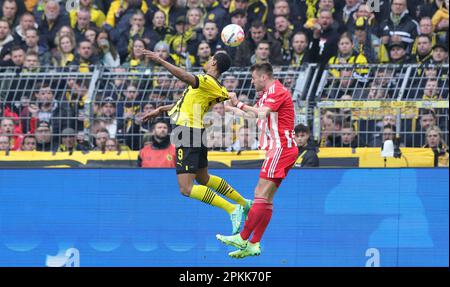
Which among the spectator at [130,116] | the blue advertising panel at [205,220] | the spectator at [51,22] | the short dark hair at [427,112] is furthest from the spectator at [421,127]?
the spectator at [51,22]

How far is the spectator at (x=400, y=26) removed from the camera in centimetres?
1708

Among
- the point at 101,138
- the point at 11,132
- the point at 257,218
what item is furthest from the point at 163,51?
the point at 257,218

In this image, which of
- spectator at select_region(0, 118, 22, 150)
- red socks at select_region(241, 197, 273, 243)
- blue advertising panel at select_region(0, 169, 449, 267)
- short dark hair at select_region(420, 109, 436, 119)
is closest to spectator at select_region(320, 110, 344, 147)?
blue advertising panel at select_region(0, 169, 449, 267)

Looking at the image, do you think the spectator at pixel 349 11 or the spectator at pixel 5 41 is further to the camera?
the spectator at pixel 5 41

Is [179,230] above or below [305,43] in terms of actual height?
below

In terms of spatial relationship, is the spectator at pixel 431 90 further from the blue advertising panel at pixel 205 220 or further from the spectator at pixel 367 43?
the spectator at pixel 367 43

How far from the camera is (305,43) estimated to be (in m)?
16.9

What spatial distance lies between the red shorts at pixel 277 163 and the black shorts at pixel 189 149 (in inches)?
35.9

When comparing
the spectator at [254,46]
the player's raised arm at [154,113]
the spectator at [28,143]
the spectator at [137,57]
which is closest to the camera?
the player's raised arm at [154,113]

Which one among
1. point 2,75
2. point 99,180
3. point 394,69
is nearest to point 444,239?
point 394,69

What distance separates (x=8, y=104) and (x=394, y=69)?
6.01 m

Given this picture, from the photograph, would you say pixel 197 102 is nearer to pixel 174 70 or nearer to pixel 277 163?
pixel 174 70

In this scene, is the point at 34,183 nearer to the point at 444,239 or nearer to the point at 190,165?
the point at 190,165

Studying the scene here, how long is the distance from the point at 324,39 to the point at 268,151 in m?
4.67
